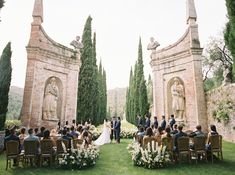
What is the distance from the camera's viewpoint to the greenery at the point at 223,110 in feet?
41.8

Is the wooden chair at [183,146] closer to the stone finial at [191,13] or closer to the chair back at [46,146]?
the chair back at [46,146]

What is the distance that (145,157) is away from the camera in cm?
810

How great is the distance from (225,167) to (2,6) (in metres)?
10.6

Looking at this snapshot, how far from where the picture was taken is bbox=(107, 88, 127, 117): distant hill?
9154 cm

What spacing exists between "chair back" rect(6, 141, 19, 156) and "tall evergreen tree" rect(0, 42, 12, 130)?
4686 millimetres

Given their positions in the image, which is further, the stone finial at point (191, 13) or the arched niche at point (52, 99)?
the stone finial at point (191, 13)

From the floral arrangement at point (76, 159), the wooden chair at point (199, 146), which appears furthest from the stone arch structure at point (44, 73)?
the wooden chair at point (199, 146)

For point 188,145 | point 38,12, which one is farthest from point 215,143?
point 38,12

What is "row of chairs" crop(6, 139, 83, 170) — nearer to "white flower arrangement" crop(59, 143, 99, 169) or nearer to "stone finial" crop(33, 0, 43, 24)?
"white flower arrangement" crop(59, 143, 99, 169)

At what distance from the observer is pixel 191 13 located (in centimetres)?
1612

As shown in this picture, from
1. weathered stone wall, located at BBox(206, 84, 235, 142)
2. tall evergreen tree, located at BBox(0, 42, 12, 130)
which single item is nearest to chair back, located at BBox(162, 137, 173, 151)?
weathered stone wall, located at BBox(206, 84, 235, 142)

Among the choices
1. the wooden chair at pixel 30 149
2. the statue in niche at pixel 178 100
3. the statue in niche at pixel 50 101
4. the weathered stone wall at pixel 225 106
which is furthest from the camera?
the statue in niche at pixel 178 100

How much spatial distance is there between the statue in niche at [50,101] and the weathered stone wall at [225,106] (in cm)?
1037

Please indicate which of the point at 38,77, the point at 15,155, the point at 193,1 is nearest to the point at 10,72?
the point at 38,77
